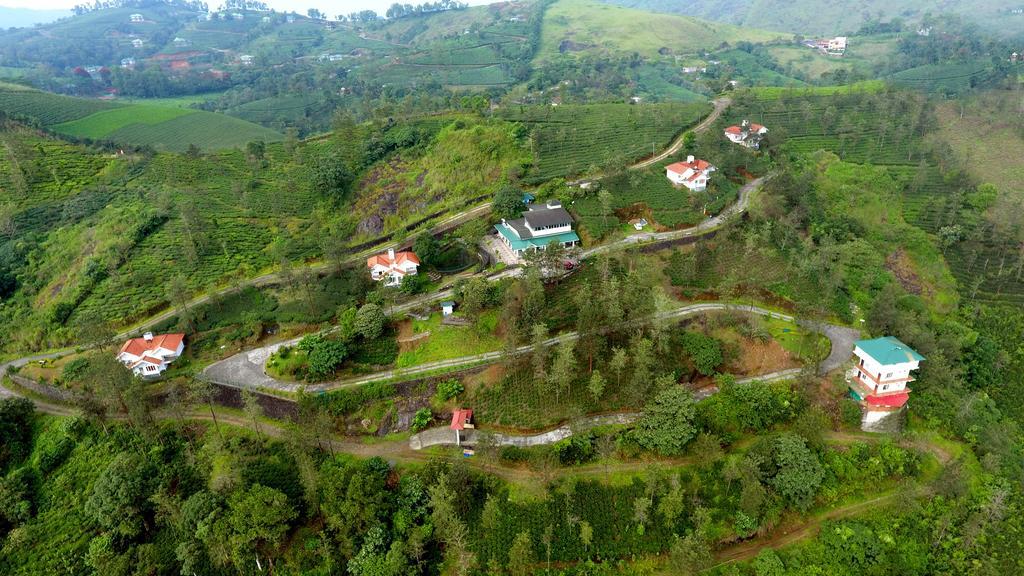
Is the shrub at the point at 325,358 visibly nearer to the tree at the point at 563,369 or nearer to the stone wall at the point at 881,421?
the tree at the point at 563,369

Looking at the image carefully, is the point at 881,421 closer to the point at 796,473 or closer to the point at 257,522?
the point at 796,473

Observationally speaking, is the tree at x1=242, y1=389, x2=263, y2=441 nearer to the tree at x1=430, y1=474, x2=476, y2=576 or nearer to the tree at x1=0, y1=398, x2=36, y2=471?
the tree at x1=430, y1=474, x2=476, y2=576

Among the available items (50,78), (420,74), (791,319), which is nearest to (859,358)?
(791,319)

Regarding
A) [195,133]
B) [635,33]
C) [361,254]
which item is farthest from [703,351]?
[635,33]

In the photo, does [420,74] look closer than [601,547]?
No

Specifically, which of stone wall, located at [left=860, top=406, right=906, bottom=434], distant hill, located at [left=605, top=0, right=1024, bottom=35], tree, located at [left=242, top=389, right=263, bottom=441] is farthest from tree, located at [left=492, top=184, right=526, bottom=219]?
distant hill, located at [left=605, top=0, right=1024, bottom=35]

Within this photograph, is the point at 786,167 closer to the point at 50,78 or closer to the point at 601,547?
the point at 601,547
